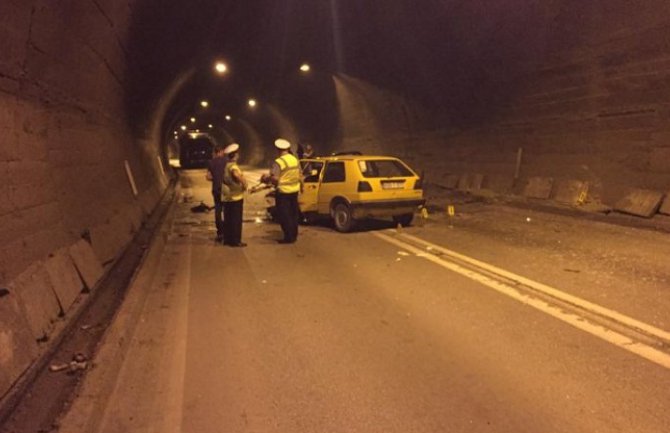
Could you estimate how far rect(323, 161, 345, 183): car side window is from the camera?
468 inches

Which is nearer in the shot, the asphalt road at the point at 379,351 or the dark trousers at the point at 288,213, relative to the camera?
the asphalt road at the point at 379,351

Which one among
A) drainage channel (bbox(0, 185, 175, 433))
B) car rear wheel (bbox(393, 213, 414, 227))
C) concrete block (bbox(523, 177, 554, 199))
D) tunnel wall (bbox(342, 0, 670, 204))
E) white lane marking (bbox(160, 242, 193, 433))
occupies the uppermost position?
tunnel wall (bbox(342, 0, 670, 204))

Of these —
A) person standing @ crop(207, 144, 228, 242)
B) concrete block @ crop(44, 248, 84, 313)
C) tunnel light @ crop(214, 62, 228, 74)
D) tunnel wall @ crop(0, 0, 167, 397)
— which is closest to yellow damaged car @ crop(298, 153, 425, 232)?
person standing @ crop(207, 144, 228, 242)

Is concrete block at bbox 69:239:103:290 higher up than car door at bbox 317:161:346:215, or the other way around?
car door at bbox 317:161:346:215

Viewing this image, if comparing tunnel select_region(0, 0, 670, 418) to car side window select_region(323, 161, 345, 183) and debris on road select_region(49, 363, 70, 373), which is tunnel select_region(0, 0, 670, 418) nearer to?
debris on road select_region(49, 363, 70, 373)

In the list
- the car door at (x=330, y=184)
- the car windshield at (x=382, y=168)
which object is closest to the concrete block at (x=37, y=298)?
the car door at (x=330, y=184)

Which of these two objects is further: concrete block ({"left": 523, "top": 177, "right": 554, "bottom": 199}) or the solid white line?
concrete block ({"left": 523, "top": 177, "right": 554, "bottom": 199})

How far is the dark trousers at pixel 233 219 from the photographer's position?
408 inches

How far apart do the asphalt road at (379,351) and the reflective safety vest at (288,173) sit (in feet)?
6.73

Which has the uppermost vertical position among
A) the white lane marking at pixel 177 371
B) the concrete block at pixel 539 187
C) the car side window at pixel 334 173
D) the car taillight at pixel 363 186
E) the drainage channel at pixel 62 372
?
the car side window at pixel 334 173

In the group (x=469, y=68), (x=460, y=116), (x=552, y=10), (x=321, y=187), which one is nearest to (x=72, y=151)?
(x=321, y=187)

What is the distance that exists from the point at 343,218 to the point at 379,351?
705cm

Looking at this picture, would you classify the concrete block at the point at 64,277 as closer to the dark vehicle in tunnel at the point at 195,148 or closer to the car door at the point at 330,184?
the car door at the point at 330,184

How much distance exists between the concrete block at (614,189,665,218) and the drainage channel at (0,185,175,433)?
1061 centimetres
